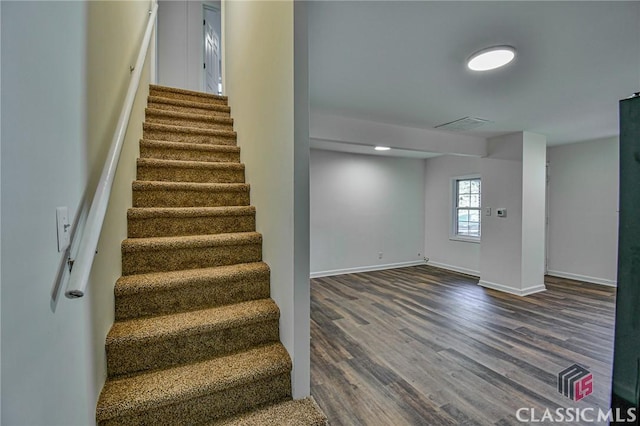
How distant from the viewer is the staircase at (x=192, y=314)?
1.21m

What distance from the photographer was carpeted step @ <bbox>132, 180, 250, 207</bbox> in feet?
6.30

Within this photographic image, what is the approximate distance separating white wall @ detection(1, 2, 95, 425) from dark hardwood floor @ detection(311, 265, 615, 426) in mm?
1544

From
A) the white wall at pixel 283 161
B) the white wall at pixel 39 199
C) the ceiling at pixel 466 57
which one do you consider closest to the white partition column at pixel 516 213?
the ceiling at pixel 466 57

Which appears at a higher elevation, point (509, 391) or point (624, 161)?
point (624, 161)

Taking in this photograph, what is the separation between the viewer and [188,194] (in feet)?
6.77

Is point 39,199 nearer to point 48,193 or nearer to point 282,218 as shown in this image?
point 48,193

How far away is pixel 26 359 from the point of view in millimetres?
576

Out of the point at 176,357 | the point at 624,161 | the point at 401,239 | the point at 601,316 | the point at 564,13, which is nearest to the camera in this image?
the point at 624,161

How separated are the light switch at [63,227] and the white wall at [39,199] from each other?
0.02 m

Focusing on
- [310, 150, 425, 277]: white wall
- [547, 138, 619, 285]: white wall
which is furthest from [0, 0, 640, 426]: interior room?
[310, 150, 425, 277]: white wall

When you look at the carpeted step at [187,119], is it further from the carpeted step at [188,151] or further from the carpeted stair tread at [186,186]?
the carpeted stair tread at [186,186]

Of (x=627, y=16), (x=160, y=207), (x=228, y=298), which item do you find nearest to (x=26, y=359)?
(x=228, y=298)

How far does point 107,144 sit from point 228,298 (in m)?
0.99

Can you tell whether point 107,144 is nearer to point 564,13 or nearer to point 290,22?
point 290,22
